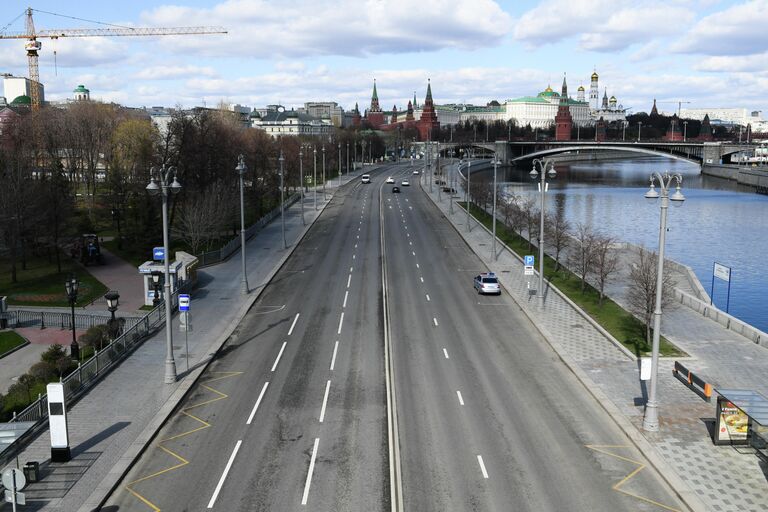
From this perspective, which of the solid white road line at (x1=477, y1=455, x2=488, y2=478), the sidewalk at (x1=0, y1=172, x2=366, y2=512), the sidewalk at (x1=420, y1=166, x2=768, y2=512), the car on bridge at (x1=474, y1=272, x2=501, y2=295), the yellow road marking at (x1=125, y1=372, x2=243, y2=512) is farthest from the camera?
the car on bridge at (x1=474, y1=272, x2=501, y2=295)

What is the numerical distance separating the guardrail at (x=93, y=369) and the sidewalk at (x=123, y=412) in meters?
0.30

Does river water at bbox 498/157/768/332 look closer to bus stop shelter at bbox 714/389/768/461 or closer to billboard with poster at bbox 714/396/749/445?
bus stop shelter at bbox 714/389/768/461

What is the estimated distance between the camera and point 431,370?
27.0 meters

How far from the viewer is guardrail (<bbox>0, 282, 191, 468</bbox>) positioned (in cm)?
2089

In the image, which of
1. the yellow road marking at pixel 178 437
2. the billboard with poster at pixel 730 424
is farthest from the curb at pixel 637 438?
the yellow road marking at pixel 178 437

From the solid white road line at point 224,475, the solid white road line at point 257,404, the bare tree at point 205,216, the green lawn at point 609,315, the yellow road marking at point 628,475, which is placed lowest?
the yellow road marking at point 628,475

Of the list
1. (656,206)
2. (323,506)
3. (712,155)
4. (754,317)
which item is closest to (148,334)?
(323,506)

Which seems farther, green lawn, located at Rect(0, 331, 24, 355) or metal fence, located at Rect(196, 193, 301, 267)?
metal fence, located at Rect(196, 193, 301, 267)

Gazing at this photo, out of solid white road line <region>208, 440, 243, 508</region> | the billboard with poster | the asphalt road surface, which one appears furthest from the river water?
solid white road line <region>208, 440, 243, 508</region>

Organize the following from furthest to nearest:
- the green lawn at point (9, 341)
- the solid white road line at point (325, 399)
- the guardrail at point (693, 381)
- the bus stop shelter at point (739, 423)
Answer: the green lawn at point (9, 341) < the guardrail at point (693, 381) < the solid white road line at point (325, 399) < the bus stop shelter at point (739, 423)

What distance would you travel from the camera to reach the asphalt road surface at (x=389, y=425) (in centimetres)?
1738

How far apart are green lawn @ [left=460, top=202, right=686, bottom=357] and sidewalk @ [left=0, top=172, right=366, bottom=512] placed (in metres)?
18.0

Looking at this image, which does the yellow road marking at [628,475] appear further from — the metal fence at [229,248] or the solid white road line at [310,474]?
the metal fence at [229,248]

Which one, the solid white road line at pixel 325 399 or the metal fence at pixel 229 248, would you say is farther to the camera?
the metal fence at pixel 229 248
